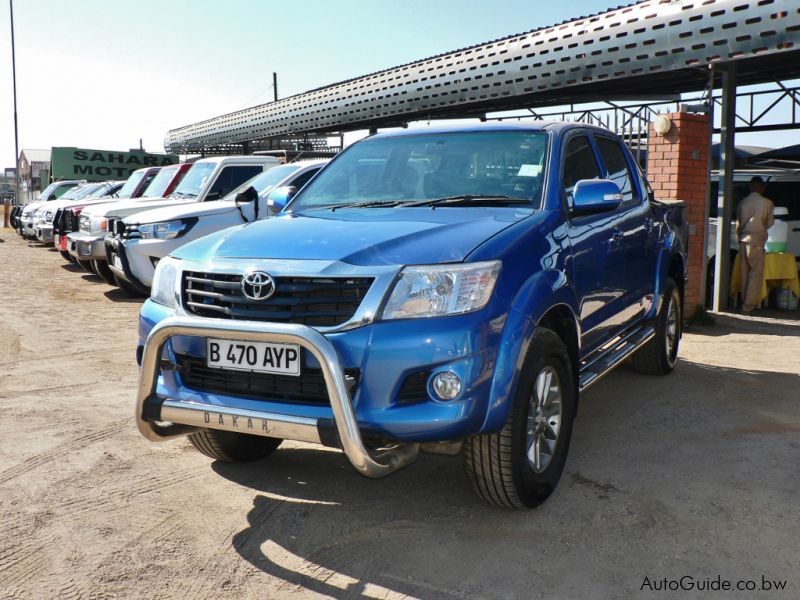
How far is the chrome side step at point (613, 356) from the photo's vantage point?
425cm

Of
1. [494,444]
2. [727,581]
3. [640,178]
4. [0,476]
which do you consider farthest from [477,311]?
[640,178]

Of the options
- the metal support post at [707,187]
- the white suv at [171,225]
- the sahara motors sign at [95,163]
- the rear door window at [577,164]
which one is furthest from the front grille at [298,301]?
the sahara motors sign at [95,163]

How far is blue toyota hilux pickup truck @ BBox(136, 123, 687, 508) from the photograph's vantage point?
301 centimetres

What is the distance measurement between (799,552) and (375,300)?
2041 mm

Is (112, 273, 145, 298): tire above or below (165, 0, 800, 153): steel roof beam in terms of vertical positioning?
below

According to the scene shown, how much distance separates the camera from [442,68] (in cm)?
1260

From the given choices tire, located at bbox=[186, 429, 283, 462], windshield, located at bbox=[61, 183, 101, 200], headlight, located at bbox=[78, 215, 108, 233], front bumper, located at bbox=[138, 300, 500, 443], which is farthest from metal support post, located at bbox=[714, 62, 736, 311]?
windshield, located at bbox=[61, 183, 101, 200]

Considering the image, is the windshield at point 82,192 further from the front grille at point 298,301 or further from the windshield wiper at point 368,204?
the front grille at point 298,301

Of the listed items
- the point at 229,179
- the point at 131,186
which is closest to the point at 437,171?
the point at 229,179

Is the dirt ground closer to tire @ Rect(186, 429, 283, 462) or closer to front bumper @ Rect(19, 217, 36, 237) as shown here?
tire @ Rect(186, 429, 283, 462)

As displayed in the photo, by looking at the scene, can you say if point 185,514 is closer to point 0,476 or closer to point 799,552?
point 0,476

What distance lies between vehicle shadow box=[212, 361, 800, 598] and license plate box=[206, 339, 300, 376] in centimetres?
78

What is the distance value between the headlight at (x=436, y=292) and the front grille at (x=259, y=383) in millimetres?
322

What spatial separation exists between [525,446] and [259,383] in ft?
3.86
